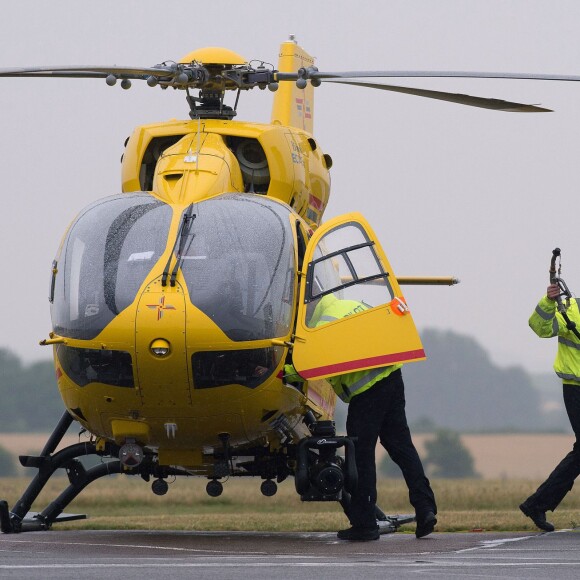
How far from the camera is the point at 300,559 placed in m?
9.38

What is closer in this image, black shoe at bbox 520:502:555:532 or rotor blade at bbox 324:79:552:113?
rotor blade at bbox 324:79:552:113

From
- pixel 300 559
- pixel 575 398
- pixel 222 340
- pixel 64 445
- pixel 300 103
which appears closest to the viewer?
pixel 300 559

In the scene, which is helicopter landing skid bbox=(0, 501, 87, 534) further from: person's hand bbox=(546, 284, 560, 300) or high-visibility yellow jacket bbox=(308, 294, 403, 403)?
person's hand bbox=(546, 284, 560, 300)

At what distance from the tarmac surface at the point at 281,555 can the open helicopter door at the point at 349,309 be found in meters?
1.33

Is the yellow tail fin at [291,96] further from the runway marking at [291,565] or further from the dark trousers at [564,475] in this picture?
the runway marking at [291,565]

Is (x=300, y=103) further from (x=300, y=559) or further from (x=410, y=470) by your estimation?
(x=300, y=559)

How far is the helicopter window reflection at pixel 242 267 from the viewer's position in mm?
10484

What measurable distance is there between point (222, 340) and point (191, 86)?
3.15m

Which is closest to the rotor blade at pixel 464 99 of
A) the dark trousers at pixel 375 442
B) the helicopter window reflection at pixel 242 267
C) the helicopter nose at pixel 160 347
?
the helicopter window reflection at pixel 242 267

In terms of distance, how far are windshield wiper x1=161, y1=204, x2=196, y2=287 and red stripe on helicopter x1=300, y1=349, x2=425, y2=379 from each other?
3.79 feet

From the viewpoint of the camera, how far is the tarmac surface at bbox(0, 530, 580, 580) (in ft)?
27.1

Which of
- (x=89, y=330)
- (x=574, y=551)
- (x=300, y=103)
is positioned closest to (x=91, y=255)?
(x=89, y=330)

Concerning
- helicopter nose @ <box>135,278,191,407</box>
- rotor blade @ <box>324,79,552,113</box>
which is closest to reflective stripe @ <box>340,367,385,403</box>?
helicopter nose @ <box>135,278,191,407</box>

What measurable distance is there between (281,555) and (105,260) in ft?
8.27
